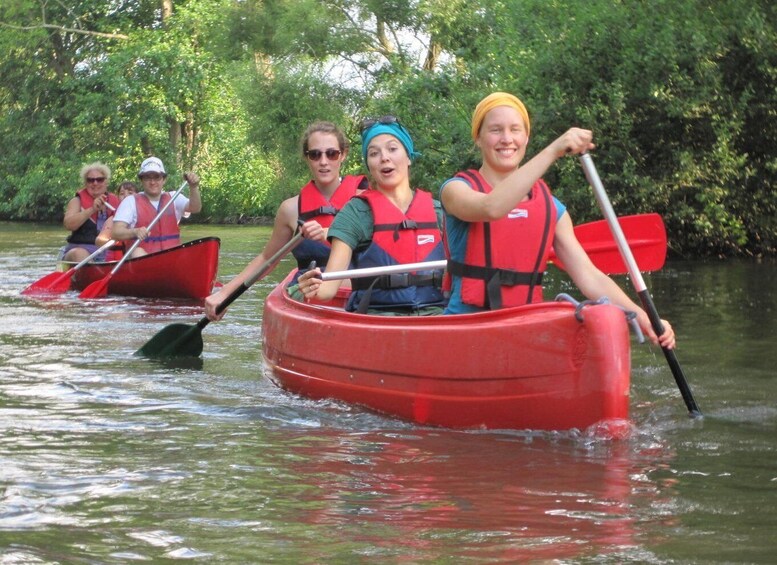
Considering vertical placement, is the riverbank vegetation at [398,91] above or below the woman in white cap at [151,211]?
above

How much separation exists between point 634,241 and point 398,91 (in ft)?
40.2

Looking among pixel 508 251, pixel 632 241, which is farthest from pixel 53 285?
pixel 508 251

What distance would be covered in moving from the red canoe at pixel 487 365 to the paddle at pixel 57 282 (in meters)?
6.02

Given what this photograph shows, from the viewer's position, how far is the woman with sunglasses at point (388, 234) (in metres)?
5.20

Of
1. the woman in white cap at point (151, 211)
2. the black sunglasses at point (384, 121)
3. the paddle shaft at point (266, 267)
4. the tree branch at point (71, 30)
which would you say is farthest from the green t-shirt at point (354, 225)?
the tree branch at point (71, 30)

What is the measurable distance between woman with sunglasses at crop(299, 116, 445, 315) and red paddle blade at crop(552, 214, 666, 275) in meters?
0.86

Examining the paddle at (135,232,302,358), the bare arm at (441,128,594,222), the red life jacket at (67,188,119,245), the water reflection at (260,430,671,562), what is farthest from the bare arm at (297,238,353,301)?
the red life jacket at (67,188,119,245)

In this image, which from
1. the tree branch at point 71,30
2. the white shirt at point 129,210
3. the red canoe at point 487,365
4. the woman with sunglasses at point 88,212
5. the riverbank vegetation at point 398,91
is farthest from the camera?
the tree branch at point 71,30

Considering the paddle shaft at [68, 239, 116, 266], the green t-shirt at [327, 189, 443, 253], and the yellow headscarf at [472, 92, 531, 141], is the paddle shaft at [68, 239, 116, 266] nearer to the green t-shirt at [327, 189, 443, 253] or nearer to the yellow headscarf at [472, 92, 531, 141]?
the green t-shirt at [327, 189, 443, 253]

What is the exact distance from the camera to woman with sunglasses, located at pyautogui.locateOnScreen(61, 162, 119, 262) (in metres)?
11.7

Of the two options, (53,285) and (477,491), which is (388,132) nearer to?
(477,491)

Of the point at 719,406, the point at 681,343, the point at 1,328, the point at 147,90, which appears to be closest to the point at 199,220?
the point at 147,90

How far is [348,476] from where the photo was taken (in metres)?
4.01

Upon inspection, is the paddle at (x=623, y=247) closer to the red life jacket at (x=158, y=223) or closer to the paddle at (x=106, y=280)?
the paddle at (x=106, y=280)
